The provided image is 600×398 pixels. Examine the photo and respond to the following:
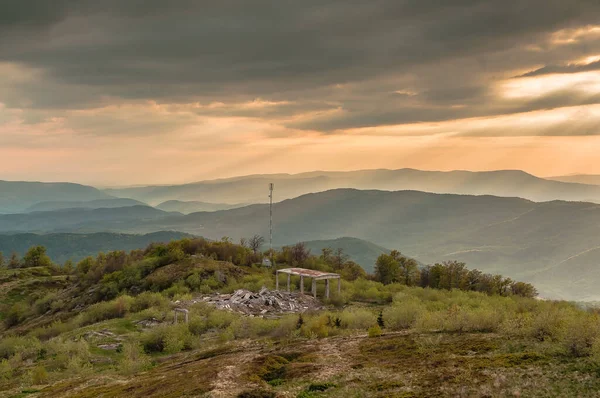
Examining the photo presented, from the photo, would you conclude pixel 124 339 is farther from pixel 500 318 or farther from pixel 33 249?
pixel 33 249

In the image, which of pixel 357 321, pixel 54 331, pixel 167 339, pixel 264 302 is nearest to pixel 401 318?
pixel 357 321

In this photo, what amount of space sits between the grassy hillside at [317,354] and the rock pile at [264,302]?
2.51 meters

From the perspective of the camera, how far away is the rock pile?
48.7m

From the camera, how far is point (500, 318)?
80.9 feet

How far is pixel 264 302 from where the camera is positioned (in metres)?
51.2

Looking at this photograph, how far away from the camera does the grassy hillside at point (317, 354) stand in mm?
16219

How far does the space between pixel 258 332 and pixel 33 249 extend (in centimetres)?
13654

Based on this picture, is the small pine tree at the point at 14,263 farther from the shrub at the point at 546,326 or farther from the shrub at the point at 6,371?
the shrub at the point at 546,326

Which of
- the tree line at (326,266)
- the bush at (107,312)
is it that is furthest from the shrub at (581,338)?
the tree line at (326,266)

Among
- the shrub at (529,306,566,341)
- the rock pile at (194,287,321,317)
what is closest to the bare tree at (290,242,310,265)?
the rock pile at (194,287,321,317)

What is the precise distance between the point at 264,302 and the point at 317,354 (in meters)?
28.5

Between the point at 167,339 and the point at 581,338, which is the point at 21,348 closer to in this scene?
the point at 167,339

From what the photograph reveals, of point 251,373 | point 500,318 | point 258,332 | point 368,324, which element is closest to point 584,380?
point 500,318

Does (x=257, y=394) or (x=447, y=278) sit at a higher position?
(x=257, y=394)
